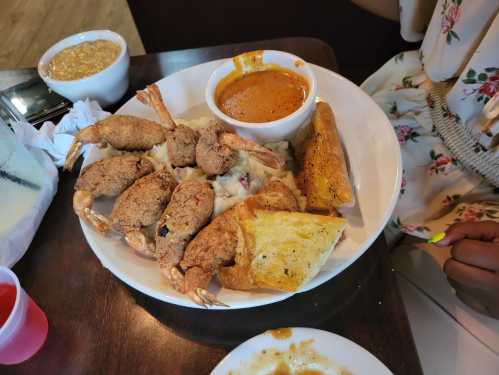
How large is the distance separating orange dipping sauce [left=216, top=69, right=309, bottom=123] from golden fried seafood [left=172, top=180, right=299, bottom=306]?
231 millimetres

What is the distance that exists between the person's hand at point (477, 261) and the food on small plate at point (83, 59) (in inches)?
36.5

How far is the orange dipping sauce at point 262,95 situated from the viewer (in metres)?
0.92

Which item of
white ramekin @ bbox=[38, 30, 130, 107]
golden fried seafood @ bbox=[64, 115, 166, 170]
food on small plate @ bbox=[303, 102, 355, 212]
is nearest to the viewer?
food on small plate @ bbox=[303, 102, 355, 212]

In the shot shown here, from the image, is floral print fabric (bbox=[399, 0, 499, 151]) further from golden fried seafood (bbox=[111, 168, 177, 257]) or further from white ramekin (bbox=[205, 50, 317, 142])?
golden fried seafood (bbox=[111, 168, 177, 257])

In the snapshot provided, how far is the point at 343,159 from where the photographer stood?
84cm

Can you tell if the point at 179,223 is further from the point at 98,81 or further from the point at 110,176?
the point at 98,81

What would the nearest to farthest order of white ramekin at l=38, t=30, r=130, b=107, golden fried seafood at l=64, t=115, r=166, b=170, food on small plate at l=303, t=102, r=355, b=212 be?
food on small plate at l=303, t=102, r=355, b=212
golden fried seafood at l=64, t=115, r=166, b=170
white ramekin at l=38, t=30, r=130, b=107

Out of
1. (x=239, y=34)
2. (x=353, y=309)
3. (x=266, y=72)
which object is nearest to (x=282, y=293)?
(x=353, y=309)

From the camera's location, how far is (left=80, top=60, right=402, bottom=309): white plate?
72 centimetres

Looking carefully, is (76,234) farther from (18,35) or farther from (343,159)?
(18,35)

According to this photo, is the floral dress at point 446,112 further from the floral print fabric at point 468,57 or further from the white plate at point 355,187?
the white plate at point 355,187

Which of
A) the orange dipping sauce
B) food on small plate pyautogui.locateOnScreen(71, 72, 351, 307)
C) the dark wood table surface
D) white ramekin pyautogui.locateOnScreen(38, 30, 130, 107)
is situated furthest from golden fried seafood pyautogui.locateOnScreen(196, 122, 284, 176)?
white ramekin pyautogui.locateOnScreen(38, 30, 130, 107)

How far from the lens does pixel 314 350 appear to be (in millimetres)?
697

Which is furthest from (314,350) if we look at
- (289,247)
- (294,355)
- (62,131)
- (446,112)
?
(62,131)
